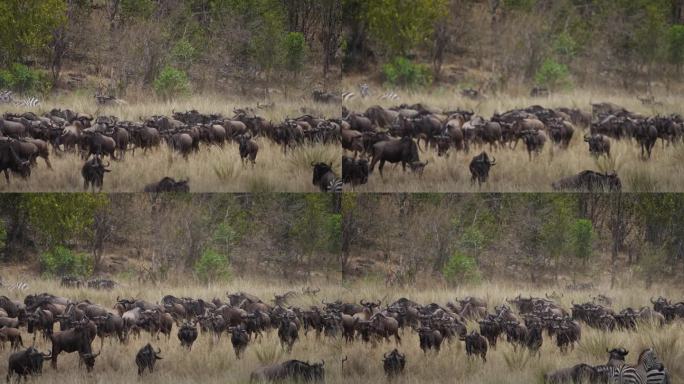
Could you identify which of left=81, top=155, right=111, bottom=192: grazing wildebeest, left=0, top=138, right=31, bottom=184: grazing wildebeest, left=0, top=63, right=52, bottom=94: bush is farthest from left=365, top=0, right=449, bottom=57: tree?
left=0, top=138, right=31, bottom=184: grazing wildebeest

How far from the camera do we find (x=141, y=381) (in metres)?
14.2

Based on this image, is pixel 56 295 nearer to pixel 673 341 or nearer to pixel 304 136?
pixel 304 136

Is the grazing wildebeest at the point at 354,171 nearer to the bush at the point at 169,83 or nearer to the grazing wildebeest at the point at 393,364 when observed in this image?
the grazing wildebeest at the point at 393,364

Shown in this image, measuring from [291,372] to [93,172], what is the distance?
3.13 metres

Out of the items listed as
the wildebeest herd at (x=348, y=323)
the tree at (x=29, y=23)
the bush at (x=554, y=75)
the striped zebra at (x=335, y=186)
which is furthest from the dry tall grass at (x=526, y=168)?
the tree at (x=29, y=23)

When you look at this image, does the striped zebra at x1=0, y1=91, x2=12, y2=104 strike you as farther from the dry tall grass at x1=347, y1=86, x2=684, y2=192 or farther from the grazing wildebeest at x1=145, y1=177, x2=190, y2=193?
the dry tall grass at x1=347, y1=86, x2=684, y2=192

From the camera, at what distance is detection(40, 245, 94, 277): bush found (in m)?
14.7

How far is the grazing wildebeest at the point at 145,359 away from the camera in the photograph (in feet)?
46.9

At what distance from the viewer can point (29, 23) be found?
573 inches

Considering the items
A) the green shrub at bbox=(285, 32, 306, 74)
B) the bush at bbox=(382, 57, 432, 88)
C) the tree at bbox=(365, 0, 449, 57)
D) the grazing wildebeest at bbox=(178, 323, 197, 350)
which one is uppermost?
the tree at bbox=(365, 0, 449, 57)

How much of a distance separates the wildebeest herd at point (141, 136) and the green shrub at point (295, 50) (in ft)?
1.94

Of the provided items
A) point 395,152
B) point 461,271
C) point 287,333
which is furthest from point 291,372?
point 395,152

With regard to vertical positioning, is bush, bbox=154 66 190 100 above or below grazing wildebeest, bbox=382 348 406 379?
above

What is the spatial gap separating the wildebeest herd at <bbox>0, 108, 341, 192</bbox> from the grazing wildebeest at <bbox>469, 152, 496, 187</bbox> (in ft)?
5.17
